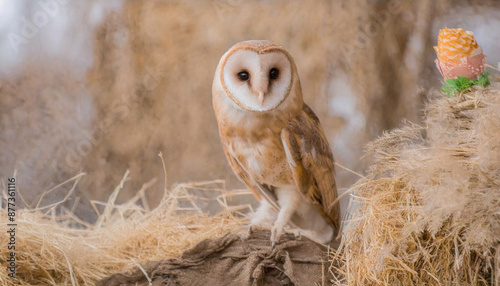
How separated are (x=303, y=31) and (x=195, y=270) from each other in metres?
1.18

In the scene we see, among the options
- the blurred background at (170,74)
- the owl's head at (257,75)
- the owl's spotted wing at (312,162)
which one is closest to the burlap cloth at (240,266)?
the owl's spotted wing at (312,162)

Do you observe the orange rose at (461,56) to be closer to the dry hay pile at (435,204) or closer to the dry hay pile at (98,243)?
the dry hay pile at (435,204)

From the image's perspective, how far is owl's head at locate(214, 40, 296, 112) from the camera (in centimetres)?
135

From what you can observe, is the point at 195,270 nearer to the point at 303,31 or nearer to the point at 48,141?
the point at 48,141

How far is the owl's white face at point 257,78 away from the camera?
4.42ft

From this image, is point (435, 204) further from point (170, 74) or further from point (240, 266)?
point (170, 74)

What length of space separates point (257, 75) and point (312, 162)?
0.36 meters

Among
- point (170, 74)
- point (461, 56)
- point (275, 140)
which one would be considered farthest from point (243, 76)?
point (170, 74)

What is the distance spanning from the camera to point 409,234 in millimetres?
1175

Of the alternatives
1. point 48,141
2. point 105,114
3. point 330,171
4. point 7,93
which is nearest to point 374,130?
point 330,171

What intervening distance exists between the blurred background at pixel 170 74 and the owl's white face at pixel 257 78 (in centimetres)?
67

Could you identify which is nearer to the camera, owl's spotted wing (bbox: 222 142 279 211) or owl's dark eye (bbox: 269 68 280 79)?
owl's dark eye (bbox: 269 68 280 79)

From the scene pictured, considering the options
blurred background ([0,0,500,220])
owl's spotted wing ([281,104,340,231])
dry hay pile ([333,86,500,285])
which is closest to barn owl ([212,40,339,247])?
owl's spotted wing ([281,104,340,231])

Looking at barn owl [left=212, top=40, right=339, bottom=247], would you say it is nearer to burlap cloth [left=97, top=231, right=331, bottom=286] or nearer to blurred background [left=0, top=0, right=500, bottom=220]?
burlap cloth [left=97, top=231, right=331, bottom=286]
